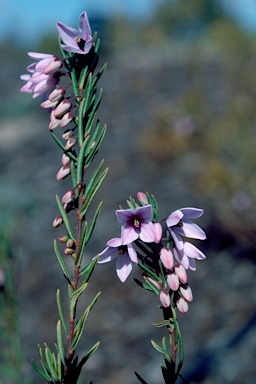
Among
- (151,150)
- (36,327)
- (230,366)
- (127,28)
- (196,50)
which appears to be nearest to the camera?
(230,366)

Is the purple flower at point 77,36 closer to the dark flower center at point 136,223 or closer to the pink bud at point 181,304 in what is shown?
the dark flower center at point 136,223

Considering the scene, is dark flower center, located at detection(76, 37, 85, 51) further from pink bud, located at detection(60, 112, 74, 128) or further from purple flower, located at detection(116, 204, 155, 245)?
purple flower, located at detection(116, 204, 155, 245)

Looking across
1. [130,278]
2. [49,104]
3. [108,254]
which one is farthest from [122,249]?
[130,278]

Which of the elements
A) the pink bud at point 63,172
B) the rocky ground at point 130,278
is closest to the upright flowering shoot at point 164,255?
the pink bud at point 63,172

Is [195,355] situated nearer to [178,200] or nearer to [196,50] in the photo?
[178,200]

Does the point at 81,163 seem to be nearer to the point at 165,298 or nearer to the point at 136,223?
the point at 136,223

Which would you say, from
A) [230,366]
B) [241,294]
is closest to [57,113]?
[230,366]
